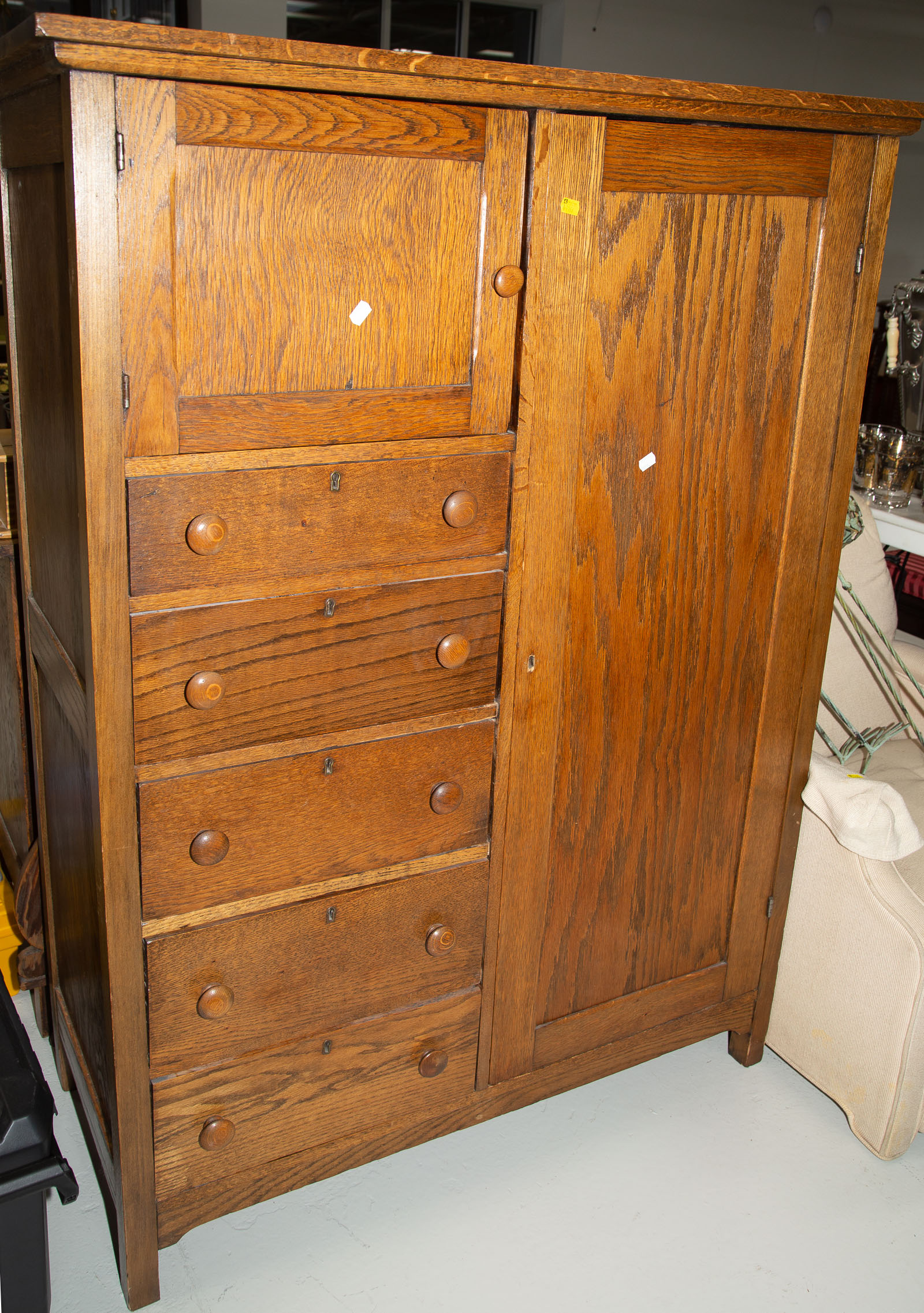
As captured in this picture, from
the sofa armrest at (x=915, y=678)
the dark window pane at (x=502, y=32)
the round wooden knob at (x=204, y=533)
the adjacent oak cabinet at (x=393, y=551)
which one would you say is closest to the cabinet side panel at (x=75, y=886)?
the adjacent oak cabinet at (x=393, y=551)

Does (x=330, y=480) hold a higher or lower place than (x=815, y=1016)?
higher

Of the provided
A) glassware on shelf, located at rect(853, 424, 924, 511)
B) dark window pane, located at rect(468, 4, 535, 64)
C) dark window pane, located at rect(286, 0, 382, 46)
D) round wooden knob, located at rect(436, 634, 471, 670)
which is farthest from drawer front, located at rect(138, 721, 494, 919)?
dark window pane, located at rect(286, 0, 382, 46)

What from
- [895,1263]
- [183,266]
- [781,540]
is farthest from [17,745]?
[895,1263]

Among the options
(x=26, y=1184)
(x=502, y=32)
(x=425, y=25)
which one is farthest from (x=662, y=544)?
(x=425, y=25)

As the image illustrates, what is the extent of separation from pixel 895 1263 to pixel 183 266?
5.76 feet

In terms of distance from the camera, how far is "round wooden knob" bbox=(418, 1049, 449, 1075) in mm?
1715

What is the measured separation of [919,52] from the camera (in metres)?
7.15

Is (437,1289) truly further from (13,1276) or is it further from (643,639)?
(643,639)

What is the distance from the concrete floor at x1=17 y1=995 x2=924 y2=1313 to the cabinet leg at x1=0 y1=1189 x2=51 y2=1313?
1.11ft

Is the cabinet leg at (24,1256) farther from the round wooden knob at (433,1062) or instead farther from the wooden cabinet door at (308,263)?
the wooden cabinet door at (308,263)

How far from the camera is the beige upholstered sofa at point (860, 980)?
1.85 meters

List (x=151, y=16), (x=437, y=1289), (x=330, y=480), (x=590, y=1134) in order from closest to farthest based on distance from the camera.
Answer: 1. (x=330, y=480)
2. (x=437, y=1289)
3. (x=590, y=1134)
4. (x=151, y=16)

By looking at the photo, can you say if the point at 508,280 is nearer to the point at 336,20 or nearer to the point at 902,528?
the point at 902,528

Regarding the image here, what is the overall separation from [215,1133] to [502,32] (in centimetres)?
658
